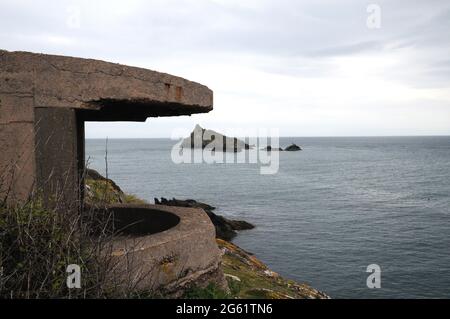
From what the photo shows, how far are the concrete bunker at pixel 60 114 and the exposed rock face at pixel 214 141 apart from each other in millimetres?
124821

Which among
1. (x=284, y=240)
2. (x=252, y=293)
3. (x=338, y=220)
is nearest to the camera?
(x=252, y=293)

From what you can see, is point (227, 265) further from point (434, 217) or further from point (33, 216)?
point (434, 217)

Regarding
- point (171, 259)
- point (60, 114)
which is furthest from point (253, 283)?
point (60, 114)

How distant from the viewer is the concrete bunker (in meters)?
4.25

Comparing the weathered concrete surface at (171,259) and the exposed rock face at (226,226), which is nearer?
the weathered concrete surface at (171,259)

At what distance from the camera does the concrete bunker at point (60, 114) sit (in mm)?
4254

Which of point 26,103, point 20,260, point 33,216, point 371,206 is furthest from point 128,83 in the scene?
point 371,206

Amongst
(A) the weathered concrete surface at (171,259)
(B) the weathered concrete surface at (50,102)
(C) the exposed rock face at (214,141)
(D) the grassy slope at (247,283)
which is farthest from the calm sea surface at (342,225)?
(C) the exposed rock face at (214,141)

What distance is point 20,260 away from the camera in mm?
3270

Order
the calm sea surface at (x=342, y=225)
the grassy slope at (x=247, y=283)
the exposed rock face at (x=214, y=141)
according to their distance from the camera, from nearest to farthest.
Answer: the grassy slope at (x=247, y=283)
the calm sea surface at (x=342, y=225)
the exposed rock face at (x=214, y=141)

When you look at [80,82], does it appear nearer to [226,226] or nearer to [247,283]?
[247,283]

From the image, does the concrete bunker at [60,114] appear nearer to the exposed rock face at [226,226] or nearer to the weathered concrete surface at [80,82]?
the weathered concrete surface at [80,82]

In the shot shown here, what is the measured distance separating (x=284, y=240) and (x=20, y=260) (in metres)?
21.0

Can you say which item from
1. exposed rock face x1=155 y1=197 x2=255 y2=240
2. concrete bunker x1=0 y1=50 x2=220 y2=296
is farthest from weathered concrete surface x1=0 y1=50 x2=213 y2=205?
exposed rock face x1=155 y1=197 x2=255 y2=240
